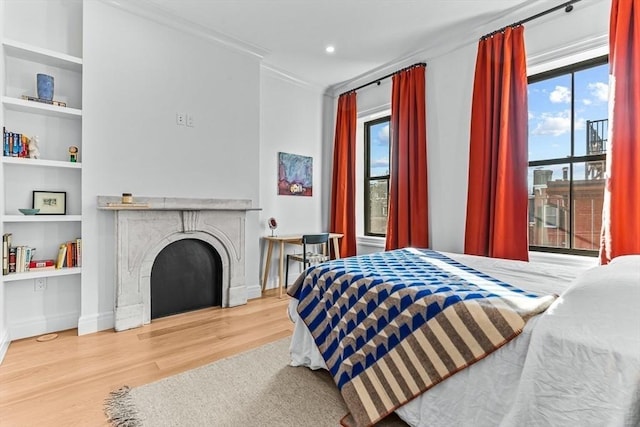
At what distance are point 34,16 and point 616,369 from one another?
409 centimetres

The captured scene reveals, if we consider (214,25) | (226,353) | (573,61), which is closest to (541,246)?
(573,61)

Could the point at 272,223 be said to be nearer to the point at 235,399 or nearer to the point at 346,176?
the point at 346,176

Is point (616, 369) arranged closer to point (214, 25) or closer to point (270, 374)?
point (270, 374)

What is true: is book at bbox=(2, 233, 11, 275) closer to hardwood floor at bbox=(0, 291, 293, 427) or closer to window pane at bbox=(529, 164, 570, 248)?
hardwood floor at bbox=(0, 291, 293, 427)

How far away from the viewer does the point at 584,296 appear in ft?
3.82

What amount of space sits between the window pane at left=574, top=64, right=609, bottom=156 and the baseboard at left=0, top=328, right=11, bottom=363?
472 centimetres

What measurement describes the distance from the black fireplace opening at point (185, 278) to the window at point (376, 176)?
7.55ft

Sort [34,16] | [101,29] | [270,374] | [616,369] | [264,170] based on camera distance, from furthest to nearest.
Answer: [264,170] < [101,29] < [34,16] < [270,374] < [616,369]

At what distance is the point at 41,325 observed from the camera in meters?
2.59

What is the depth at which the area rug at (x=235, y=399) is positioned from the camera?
155cm

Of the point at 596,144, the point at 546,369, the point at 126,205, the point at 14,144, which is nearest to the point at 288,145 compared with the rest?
the point at 126,205

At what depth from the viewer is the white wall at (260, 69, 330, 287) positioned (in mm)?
4113

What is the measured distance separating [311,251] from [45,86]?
10.7 ft

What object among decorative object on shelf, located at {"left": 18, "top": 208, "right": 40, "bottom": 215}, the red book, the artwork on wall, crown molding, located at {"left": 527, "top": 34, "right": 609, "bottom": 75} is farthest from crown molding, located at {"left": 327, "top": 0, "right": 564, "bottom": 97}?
the red book
